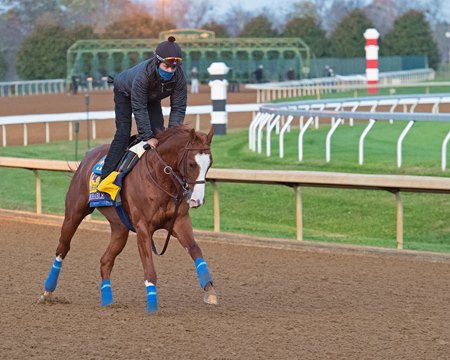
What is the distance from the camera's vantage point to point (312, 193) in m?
14.6

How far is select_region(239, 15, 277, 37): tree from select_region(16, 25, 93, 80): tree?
15287 millimetres

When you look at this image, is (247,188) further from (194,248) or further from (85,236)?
(194,248)

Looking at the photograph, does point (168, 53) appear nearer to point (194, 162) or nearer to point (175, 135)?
point (175, 135)

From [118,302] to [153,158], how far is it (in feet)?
3.38

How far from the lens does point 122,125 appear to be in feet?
26.8

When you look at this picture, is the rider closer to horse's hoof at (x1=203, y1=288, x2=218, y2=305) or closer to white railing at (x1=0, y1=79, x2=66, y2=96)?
horse's hoof at (x1=203, y1=288, x2=218, y2=305)

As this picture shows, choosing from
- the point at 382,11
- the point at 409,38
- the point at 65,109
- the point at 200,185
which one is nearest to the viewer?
the point at 200,185

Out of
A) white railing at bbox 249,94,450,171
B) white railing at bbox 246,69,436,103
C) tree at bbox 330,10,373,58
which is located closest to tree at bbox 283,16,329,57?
tree at bbox 330,10,373,58

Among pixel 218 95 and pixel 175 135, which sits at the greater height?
pixel 218 95

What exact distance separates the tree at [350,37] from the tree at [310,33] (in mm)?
598

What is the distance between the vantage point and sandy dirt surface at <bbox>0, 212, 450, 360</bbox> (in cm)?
665

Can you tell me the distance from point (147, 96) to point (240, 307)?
54.5 inches

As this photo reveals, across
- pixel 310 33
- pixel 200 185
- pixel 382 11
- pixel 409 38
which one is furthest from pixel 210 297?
pixel 382 11

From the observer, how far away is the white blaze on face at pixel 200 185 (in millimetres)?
7258
